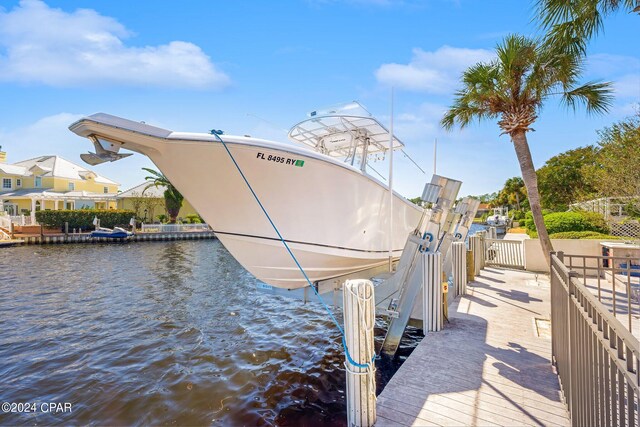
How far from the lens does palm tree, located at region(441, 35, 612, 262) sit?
309 inches

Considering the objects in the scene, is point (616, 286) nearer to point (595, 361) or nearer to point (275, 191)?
point (595, 361)

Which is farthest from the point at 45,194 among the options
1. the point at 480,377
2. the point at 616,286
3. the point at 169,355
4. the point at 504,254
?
the point at 616,286

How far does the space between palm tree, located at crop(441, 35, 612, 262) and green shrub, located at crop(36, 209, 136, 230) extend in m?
32.0

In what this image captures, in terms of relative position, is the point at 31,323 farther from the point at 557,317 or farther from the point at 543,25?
the point at 543,25

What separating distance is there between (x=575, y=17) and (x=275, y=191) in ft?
20.7

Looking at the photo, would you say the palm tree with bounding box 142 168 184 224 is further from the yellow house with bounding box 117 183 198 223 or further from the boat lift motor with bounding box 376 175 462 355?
the boat lift motor with bounding box 376 175 462 355

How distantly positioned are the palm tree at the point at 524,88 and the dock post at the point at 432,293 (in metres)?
4.74

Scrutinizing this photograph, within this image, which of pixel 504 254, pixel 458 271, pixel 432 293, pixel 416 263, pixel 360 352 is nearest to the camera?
pixel 360 352

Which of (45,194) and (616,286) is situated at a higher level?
(45,194)

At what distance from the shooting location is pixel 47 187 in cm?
3734

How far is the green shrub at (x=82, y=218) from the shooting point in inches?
1144

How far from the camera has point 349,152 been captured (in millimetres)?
8688

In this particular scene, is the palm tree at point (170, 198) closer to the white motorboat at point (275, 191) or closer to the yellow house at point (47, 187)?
the yellow house at point (47, 187)

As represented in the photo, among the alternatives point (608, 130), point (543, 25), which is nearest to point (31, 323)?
point (543, 25)
